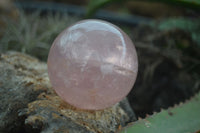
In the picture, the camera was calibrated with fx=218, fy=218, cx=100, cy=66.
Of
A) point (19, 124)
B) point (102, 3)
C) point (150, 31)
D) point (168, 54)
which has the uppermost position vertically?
point (102, 3)

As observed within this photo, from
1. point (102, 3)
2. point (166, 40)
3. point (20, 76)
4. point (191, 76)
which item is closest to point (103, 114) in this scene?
point (20, 76)

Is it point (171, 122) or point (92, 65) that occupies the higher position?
point (92, 65)

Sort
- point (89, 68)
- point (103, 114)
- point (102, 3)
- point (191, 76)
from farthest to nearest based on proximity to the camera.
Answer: point (191, 76) < point (102, 3) < point (103, 114) < point (89, 68)

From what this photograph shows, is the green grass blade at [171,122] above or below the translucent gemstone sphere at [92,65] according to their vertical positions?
below

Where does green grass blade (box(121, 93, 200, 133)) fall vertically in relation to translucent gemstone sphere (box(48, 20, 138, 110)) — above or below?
below

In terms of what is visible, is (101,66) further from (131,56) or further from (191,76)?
(191,76)

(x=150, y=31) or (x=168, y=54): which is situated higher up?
(x=150, y=31)

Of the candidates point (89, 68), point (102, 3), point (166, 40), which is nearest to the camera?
point (89, 68)

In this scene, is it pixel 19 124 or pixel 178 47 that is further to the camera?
pixel 178 47
